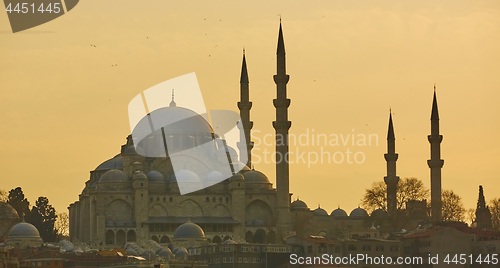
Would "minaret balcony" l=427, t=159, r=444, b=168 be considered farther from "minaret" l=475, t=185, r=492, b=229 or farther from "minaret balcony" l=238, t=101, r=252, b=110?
"minaret balcony" l=238, t=101, r=252, b=110

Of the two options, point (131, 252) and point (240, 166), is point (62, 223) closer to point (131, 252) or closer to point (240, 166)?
point (240, 166)

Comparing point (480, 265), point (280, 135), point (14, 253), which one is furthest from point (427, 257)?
point (14, 253)

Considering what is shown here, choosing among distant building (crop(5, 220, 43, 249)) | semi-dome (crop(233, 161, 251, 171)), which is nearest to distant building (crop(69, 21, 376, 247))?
semi-dome (crop(233, 161, 251, 171))

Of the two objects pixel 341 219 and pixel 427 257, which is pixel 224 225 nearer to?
pixel 341 219

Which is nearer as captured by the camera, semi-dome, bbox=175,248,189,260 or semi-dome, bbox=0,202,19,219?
semi-dome, bbox=175,248,189,260

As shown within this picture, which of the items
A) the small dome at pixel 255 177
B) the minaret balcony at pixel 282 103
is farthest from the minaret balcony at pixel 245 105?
the minaret balcony at pixel 282 103
